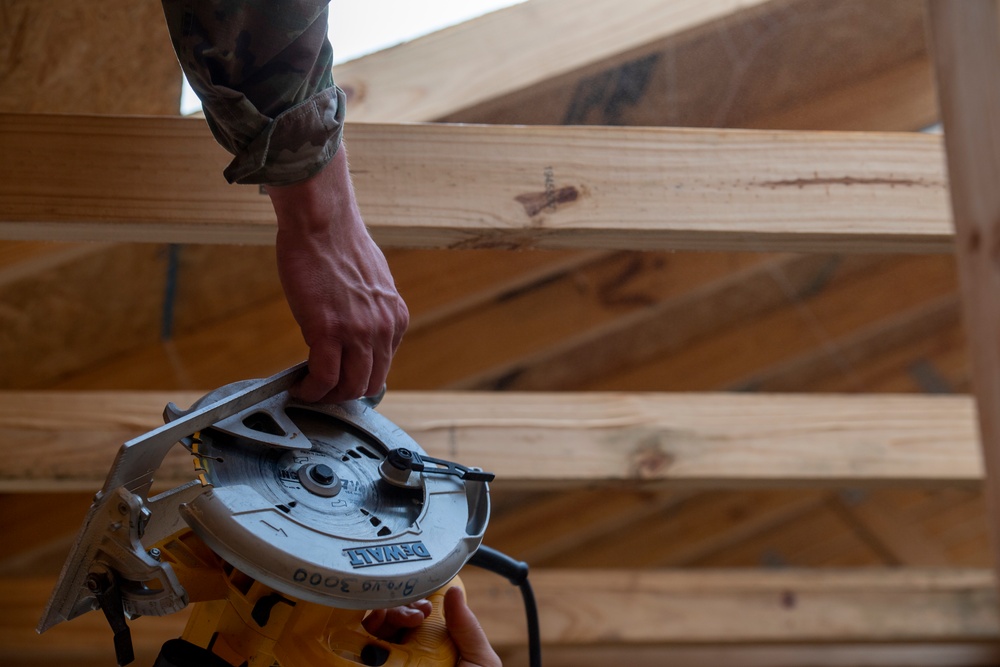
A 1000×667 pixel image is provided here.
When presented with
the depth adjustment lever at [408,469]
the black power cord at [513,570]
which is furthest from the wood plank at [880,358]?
the depth adjustment lever at [408,469]

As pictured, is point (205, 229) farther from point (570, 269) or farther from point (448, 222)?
point (570, 269)

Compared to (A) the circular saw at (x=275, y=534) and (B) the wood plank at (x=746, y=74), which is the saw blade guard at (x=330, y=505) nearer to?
(A) the circular saw at (x=275, y=534)

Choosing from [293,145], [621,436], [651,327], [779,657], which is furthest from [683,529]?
[293,145]

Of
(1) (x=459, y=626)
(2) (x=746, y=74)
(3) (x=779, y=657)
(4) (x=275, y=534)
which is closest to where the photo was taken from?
(4) (x=275, y=534)

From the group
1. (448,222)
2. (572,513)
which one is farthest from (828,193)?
(572,513)

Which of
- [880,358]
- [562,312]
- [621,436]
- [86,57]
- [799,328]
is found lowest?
[880,358]

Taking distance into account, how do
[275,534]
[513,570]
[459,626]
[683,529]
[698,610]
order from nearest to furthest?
[275,534], [459,626], [513,570], [698,610], [683,529]

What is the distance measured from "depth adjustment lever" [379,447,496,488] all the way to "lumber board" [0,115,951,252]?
0.35 m

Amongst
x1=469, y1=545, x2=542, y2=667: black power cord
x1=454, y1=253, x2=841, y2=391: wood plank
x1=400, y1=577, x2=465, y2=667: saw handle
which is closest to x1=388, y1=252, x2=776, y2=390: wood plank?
x1=454, y1=253, x2=841, y2=391: wood plank

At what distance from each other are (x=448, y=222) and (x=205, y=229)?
289 millimetres

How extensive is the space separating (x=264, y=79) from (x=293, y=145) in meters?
0.07

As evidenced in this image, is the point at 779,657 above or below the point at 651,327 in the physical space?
below

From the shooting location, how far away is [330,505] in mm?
934

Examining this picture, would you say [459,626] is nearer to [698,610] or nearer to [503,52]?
[503,52]
